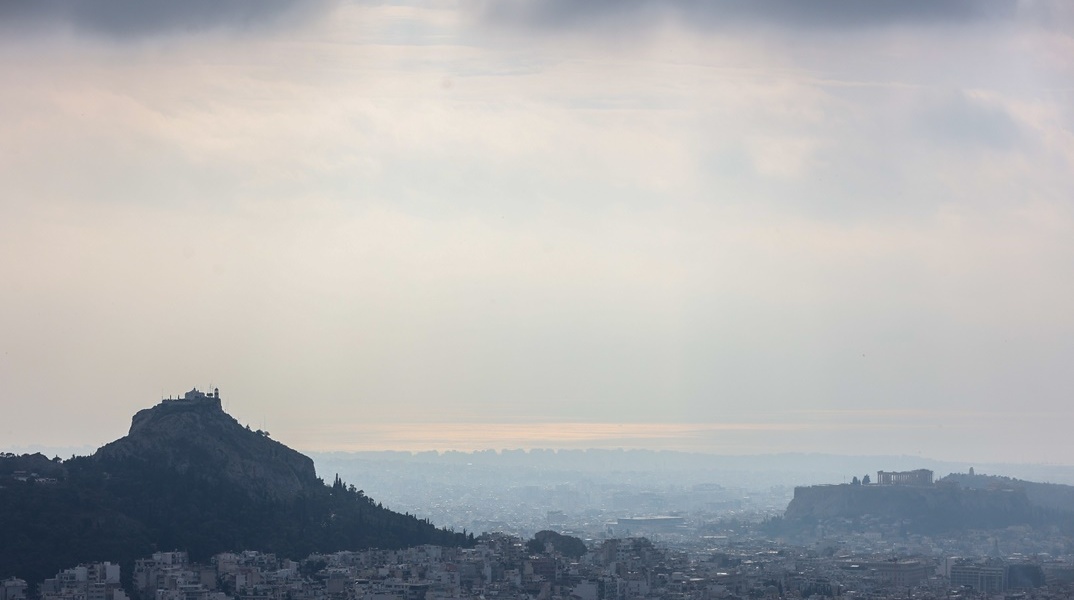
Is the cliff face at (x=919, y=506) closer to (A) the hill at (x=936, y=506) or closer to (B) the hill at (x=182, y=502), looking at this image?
(A) the hill at (x=936, y=506)

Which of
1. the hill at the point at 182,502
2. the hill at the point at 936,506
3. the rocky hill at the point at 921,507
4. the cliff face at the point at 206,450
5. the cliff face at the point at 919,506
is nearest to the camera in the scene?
the hill at the point at 182,502

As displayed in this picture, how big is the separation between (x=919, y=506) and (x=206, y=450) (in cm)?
9308

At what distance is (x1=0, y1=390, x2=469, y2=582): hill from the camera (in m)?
84.2

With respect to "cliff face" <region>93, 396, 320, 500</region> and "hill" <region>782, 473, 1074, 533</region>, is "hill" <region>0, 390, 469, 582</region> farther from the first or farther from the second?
"hill" <region>782, 473, 1074, 533</region>

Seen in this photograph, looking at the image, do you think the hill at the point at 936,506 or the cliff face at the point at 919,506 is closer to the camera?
the hill at the point at 936,506

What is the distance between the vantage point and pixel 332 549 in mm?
92375

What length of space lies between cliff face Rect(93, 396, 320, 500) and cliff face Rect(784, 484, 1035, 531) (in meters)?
82.5

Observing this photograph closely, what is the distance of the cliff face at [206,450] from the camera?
96.7 meters

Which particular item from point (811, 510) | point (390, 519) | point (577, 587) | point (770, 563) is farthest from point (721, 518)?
point (577, 587)

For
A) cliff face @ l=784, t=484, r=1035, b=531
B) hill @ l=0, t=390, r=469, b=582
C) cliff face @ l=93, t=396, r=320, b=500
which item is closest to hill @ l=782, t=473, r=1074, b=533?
cliff face @ l=784, t=484, r=1035, b=531

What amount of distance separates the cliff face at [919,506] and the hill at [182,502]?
260ft

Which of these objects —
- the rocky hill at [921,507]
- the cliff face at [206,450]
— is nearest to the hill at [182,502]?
the cliff face at [206,450]

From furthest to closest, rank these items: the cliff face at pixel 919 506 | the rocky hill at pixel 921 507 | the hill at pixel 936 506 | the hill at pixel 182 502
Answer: the cliff face at pixel 919 506 < the rocky hill at pixel 921 507 < the hill at pixel 936 506 < the hill at pixel 182 502

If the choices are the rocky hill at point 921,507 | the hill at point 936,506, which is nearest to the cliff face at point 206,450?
the hill at point 936,506
